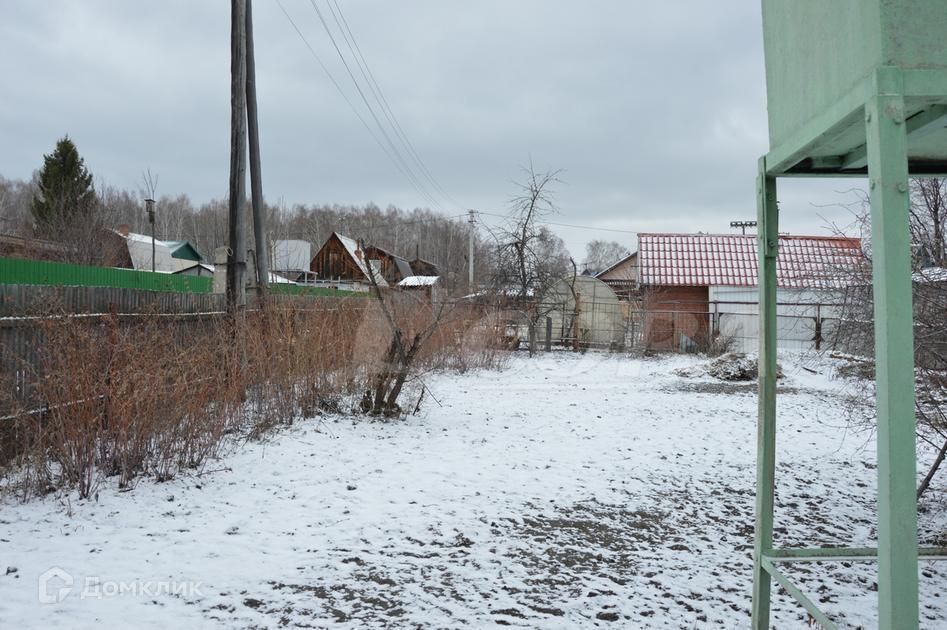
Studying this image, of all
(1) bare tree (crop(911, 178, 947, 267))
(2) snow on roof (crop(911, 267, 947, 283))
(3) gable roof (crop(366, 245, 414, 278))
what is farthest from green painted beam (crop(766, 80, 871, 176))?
(3) gable roof (crop(366, 245, 414, 278))

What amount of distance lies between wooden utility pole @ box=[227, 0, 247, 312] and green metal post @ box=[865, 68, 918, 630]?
25.8 feet

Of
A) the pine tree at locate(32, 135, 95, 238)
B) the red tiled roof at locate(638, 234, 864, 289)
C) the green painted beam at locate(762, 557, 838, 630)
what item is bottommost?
the green painted beam at locate(762, 557, 838, 630)

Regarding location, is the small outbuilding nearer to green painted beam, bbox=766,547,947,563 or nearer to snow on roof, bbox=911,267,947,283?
snow on roof, bbox=911,267,947,283

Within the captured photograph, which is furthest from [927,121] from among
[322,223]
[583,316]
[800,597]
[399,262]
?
[322,223]

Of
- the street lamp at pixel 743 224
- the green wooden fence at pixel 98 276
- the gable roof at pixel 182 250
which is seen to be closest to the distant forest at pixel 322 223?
the gable roof at pixel 182 250

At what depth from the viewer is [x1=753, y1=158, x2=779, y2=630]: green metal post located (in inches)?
110

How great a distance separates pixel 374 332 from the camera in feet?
29.5

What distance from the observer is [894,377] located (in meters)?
1.63

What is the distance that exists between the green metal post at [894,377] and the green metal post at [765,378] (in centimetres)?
113

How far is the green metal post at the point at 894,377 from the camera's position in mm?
1603

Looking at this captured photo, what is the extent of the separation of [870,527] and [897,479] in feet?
12.7

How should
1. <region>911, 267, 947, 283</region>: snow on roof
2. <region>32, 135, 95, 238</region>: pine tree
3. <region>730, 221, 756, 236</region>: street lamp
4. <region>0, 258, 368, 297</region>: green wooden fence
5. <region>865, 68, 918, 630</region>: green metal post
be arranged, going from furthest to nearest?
<region>730, 221, 756, 236</region>: street lamp, <region>32, 135, 95, 238</region>: pine tree, <region>0, 258, 368, 297</region>: green wooden fence, <region>911, 267, 947, 283</region>: snow on roof, <region>865, 68, 918, 630</region>: green metal post

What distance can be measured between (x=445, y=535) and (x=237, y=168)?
6.55 metres

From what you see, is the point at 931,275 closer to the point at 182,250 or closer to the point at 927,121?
the point at 927,121
